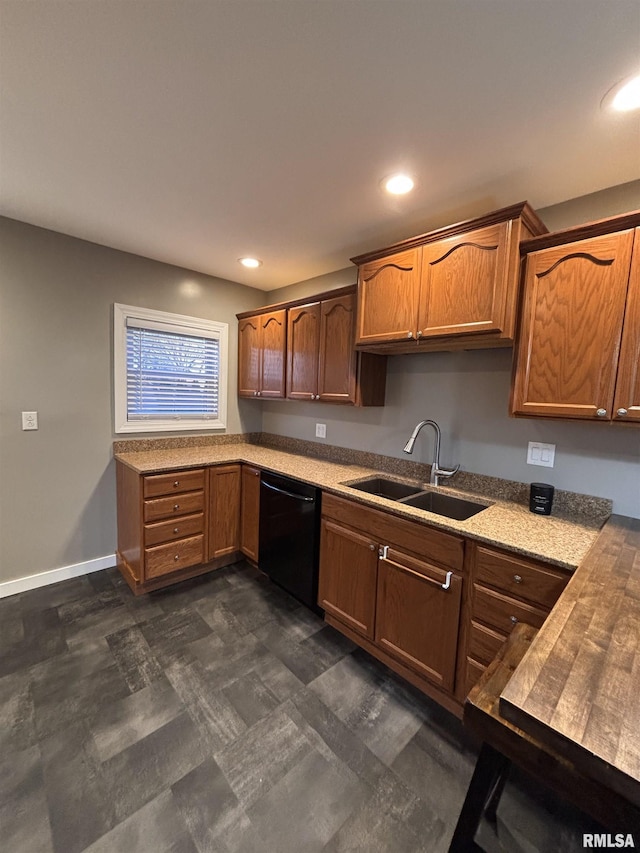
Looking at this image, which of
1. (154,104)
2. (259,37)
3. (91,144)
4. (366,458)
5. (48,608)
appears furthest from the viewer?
(366,458)

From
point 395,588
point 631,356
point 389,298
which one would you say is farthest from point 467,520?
point 389,298

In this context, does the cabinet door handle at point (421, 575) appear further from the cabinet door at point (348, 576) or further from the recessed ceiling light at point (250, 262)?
the recessed ceiling light at point (250, 262)

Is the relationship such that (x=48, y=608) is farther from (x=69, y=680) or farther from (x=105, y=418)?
(x=105, y=418)

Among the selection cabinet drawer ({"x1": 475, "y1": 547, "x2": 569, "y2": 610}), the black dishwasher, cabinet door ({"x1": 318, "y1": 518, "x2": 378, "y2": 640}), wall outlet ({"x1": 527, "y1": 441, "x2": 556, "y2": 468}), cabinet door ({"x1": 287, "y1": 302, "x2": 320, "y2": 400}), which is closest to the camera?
cabinet drawer ({"x1": 475, "y1": 547, "x2": 569, "y2": 610})

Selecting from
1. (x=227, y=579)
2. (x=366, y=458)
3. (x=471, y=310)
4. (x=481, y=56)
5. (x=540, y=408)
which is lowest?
(x=227, y=579)

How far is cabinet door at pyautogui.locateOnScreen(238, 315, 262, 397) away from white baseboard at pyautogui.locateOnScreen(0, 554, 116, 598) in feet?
5.91

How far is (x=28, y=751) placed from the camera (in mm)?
1362

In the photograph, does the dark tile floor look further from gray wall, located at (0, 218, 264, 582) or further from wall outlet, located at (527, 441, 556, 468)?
wall outlet, located at (527, 441, 556, 468)

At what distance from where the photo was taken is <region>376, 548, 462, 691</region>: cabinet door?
156cm

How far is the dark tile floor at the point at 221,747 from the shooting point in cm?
115

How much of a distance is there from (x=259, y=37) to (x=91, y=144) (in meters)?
0.94

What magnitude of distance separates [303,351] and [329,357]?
31 centimetres

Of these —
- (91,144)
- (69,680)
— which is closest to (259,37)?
(91,144)

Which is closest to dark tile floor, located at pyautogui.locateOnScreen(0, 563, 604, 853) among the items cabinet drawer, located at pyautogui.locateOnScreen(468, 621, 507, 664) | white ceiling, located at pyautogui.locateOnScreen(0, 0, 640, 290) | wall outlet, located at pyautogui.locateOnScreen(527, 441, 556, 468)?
cabinet drawer, located at pyautogui.locateOnScreen(468, 621, 507, 664)
